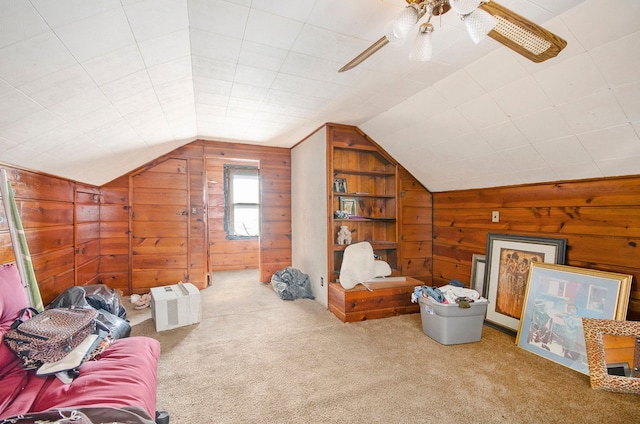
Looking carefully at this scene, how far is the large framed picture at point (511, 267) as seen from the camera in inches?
96.7

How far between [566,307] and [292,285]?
2.72 meters

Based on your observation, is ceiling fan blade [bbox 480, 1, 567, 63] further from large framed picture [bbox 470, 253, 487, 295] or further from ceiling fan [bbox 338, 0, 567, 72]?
large framed picture [bbox 470, 253, 487, 295]

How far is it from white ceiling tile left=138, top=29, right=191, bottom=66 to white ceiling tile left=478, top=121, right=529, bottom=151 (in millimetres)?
2258

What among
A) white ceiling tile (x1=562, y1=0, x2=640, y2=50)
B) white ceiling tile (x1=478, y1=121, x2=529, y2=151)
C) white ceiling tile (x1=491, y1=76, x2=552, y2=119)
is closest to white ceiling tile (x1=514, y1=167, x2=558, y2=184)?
white ceiling tile (x1=478, y1=121, x2=529, y2=151)

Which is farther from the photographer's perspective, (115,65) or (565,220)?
(565,220)

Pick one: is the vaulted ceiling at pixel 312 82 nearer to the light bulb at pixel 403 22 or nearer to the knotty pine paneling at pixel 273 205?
the light bulb at pixel 403 22

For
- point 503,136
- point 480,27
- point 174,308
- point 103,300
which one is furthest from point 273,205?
point 480,27

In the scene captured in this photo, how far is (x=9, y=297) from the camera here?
1468mm

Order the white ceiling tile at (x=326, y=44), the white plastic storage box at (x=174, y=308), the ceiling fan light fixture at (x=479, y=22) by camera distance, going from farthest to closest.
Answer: the white plastic storage box at (x=174, y=308) → the white ceiling tile at (x=326, y=44) → the ceiling fan light fixture at (x=479, y=22)

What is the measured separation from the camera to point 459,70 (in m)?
2.04

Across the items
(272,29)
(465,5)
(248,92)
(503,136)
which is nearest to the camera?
(465,5)

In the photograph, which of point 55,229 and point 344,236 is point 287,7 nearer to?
point 344,236

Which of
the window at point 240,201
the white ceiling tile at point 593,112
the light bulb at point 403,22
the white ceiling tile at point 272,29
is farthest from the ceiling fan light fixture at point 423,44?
the window at point 240,201

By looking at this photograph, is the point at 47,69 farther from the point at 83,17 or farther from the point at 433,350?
the point at 433,350
